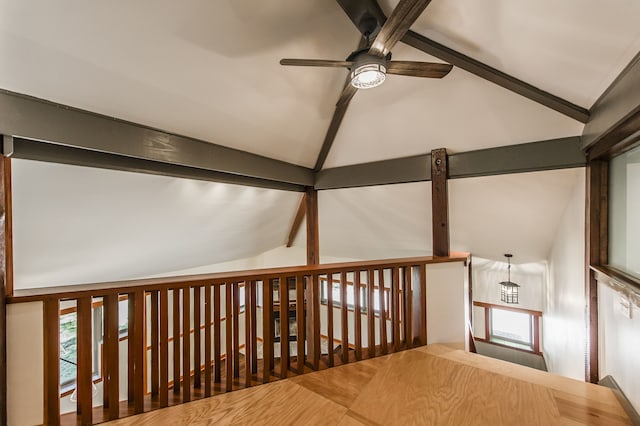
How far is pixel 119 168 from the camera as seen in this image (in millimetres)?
2271

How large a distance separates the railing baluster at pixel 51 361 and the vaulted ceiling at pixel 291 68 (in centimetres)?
127

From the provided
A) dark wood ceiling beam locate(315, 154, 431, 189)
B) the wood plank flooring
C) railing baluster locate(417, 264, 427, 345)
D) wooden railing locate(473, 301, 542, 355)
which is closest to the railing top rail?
railing baluster locate(417, 264, 427, 345)

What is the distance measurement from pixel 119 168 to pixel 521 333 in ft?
25.8

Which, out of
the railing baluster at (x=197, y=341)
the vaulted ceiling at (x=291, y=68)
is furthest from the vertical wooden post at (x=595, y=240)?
the railing baluster at (x=197, y=341)

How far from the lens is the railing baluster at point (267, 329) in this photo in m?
1.87

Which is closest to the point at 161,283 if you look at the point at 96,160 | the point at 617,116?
the point at 96,160

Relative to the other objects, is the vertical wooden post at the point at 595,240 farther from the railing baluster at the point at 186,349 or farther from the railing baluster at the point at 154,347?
the railing baluster at the point at 154,347

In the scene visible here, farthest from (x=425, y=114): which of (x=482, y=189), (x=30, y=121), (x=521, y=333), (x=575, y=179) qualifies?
(x=521, y=333)

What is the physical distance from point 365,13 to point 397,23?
0.67 meters

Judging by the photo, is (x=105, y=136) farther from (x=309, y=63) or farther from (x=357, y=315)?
(x=357, y=315)

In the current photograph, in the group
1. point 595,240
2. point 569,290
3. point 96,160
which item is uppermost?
point 96,160

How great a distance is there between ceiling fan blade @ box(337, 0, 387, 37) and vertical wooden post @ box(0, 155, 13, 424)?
2282 millimetres

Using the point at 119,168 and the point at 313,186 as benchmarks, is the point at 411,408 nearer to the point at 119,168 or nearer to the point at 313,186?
the point at 119,168

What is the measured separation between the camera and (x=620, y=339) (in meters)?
1.75
